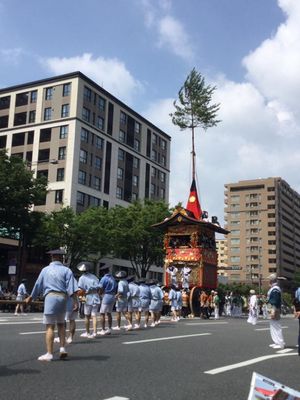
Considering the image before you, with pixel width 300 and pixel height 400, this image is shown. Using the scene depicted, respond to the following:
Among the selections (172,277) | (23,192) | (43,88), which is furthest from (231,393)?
(43,88)

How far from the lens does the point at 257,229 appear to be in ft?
408

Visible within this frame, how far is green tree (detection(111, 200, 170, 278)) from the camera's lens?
44.2 meters

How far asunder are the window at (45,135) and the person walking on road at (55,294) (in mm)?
53027

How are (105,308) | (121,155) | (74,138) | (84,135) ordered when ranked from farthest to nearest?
(121,155) → (84,135) → (74,138) → (105,308)

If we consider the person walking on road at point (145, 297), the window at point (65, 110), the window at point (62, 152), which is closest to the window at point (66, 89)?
the window at point (65, 110)

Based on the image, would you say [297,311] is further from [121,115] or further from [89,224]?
[121,115]

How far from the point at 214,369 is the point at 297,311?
4217 millimetres

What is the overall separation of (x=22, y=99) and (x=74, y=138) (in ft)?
36.0

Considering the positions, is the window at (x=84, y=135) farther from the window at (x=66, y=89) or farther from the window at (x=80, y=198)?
the window at (x=80, y=198)

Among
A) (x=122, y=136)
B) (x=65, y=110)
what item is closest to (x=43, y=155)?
(x=65, y=110)

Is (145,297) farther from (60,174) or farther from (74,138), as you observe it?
(74,138)

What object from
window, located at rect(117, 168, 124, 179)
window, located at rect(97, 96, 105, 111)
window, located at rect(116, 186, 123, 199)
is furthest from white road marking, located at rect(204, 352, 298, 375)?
window, located at rect(117, 168, 124, 179)

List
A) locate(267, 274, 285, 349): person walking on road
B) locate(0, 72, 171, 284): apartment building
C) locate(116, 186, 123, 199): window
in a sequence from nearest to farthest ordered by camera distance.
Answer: locate(267, 274, 285, 349): person walking on road < locate(0, 72, 171, 284): apartment building < locate(116, 186, 123, 199): window

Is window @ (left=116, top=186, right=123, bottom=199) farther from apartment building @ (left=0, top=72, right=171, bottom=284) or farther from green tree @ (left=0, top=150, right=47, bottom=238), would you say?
green tree @ (left=0, top=150, right=47, bottom=238)
